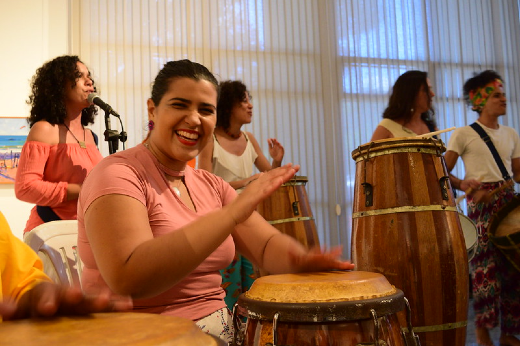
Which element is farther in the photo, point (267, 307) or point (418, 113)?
point (418, 113)

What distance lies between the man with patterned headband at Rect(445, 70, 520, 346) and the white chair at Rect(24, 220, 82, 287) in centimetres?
234

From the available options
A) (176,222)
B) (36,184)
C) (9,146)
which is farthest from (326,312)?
(9,146)

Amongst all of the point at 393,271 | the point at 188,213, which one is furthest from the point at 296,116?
the point at 188,213

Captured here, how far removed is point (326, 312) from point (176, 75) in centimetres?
93

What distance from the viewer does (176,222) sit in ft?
4.62

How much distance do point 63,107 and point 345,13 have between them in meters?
4.26

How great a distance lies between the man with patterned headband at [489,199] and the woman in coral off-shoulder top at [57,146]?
2251 mm

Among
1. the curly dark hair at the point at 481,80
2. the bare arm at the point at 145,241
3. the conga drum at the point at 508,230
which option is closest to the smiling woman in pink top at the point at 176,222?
the bare arm at the point at 145,241

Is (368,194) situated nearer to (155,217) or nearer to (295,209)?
(155,217)

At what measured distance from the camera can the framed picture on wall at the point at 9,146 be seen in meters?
4.32

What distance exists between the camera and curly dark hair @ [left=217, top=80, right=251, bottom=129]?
11.8 ft

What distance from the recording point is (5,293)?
111 centimetres

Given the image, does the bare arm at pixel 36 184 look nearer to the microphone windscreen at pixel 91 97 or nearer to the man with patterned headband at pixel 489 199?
the microphone windscreen at pixel 91 97

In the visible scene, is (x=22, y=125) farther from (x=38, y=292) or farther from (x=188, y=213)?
(x=38, y=292)
